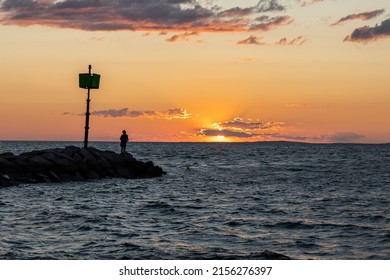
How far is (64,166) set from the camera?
132 feet

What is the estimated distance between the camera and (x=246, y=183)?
43.0 meters

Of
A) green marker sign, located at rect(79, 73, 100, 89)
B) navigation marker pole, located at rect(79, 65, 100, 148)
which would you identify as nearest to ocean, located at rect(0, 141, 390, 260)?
navigation marker pole, located at rect(79, 65, 100, 148)

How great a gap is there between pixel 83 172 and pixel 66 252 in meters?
25.2

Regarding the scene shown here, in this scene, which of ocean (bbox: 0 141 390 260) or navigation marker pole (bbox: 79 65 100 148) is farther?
navigation marker pole (bbox: 79 65 100 148)

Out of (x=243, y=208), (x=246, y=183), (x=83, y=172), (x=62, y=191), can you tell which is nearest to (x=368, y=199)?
(x=243, y=208)

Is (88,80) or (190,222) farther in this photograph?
(88,80)

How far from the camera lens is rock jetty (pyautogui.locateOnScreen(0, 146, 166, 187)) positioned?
123 feet

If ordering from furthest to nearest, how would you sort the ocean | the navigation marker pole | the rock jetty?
1. the navigation marker pole
2. the rock jetty
3. the ocean

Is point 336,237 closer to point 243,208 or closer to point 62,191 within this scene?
point 243,208

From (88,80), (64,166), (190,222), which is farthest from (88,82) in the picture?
(190,222)

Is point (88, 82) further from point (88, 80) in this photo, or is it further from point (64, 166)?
point (64, 166)

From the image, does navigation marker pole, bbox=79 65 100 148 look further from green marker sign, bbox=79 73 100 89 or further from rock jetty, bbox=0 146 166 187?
rock jetty, bbox=0 146 166 187

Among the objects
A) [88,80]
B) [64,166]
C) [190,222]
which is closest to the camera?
[190,222]

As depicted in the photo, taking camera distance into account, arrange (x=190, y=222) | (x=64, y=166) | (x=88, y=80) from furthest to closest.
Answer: (x=88, y=80) < (x=64, y=166) < (x=190, y=222)
